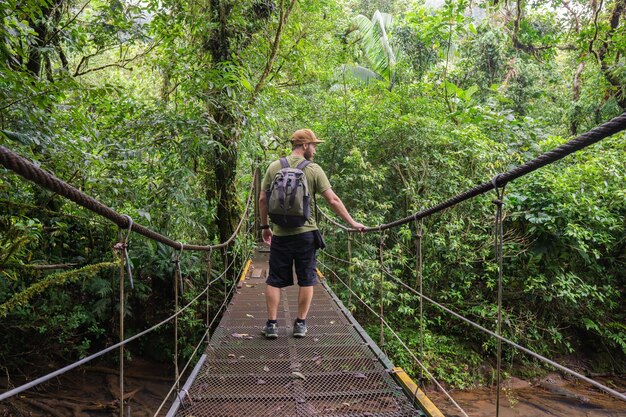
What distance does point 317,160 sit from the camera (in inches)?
236

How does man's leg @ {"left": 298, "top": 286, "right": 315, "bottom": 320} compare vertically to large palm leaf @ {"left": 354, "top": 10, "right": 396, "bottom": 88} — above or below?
below

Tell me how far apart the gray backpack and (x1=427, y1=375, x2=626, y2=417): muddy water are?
3.28 metres

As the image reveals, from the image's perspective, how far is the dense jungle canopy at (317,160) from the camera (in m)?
2.90

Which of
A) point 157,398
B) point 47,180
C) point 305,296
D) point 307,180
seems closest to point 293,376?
point 305,296

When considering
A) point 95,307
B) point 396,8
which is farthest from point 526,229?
point 396,8

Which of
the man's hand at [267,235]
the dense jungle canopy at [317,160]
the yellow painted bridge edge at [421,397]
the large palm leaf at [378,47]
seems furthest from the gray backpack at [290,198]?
the large palm leaf at [378,47]

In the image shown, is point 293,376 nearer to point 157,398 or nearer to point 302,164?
point 302,164

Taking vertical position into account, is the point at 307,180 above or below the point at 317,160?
below

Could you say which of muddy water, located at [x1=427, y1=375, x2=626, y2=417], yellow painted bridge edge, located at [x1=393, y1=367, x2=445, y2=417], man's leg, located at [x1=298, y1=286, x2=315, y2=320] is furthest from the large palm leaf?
yellow painted bridge edge, located at [x1=393, y1=367, x2=445, y2=417]

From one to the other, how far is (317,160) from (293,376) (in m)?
4.41

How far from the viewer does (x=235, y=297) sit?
3520 mm

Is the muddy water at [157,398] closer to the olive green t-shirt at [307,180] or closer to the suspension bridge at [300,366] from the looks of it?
the suspension bridge at [300,366]

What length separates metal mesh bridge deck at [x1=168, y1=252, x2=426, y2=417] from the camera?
61.4 inches

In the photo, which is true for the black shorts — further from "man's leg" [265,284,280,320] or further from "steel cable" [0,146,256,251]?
"steel cable" [0,146,256,251]
